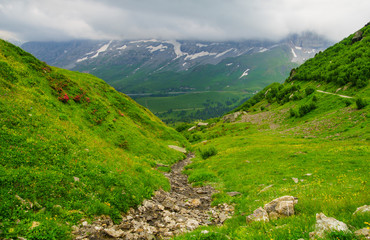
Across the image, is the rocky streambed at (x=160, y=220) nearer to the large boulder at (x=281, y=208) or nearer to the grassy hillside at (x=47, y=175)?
the grassy hillside at (x=47, y=175)

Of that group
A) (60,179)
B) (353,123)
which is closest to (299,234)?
(60,179)

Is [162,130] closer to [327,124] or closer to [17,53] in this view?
[17,53]

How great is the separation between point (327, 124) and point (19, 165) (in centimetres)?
6075

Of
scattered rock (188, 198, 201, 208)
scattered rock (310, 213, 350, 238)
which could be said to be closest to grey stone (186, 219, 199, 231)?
scattered rock (188, 198, 201, 208)

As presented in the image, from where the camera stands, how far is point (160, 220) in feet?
42.9

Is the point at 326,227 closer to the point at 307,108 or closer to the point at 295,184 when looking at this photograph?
the point at 295,184

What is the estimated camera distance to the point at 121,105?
51.0 m

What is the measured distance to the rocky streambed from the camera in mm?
10055

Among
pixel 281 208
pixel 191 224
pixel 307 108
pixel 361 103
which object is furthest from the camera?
Result: pixel 307 108

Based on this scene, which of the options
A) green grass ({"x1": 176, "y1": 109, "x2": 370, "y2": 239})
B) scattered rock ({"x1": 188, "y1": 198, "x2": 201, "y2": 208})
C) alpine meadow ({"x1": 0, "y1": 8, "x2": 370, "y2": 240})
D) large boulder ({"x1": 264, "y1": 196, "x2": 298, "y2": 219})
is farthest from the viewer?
scattered rock ({"x1": 188, "y1": 198, "x2": 201, "y2": 208})

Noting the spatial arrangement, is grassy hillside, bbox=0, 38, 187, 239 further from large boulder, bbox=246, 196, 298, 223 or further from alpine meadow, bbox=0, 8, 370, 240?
large boulder, bbox=246, 196, 298, 223

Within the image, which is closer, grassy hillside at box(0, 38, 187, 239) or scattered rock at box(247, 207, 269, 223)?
grassy hillside at box(0, 38, 187, 239)

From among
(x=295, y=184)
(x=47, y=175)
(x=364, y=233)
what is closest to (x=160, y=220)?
(x=47, y=175)

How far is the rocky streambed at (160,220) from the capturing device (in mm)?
10055
